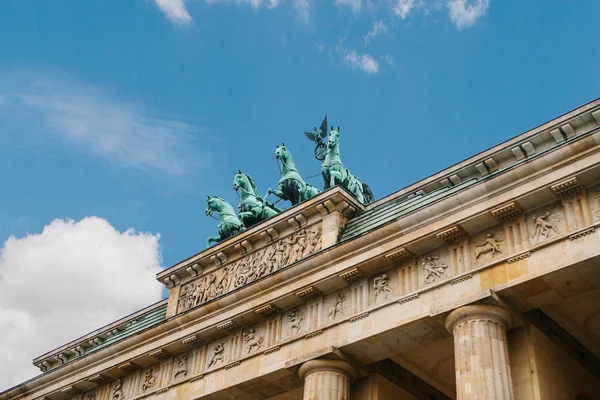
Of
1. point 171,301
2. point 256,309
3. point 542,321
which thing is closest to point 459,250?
point 542,321

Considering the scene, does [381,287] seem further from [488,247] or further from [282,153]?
[282,153]

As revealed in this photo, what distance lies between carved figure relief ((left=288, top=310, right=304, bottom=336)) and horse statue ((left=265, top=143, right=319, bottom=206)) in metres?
6.64

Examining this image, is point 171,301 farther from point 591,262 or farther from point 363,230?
point 591,262

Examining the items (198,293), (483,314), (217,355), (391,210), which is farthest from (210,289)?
(483,314)

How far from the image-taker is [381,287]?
24297 mm

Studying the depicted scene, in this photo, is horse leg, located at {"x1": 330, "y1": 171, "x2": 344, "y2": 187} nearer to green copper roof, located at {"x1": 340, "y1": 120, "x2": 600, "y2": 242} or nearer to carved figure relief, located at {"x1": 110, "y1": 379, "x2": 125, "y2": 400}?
green copper roof, located at {"x1": 340, "y1": 120, "x2": 600, "y2": 242}

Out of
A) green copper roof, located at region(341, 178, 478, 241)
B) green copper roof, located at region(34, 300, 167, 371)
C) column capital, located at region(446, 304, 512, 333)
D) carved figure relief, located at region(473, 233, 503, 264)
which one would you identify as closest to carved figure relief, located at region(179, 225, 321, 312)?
green copper roof, located at region(341, 178, 478, 241)

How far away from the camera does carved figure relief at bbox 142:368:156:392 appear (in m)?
29.1

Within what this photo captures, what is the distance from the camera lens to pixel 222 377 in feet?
88.3

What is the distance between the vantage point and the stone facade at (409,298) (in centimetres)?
2139

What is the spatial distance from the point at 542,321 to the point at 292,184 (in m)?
11.8

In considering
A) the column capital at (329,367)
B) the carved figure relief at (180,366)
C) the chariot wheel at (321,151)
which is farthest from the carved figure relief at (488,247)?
the chariot wheel at (321,151)

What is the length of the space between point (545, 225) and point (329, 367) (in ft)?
23.1

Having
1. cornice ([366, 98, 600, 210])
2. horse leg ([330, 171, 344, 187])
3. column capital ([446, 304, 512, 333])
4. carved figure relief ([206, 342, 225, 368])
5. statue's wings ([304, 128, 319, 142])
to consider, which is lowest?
column capital ([446, 304, 512, 333])
